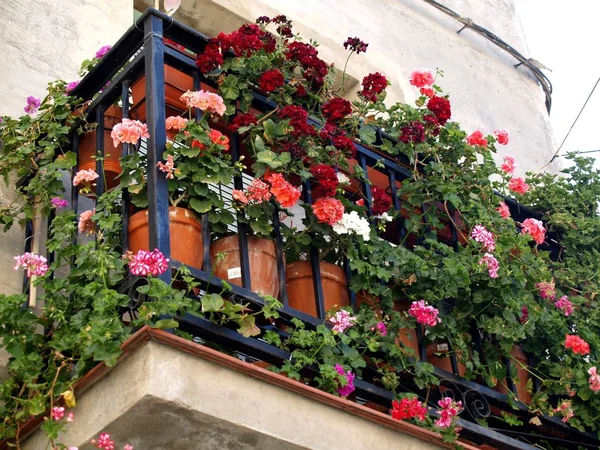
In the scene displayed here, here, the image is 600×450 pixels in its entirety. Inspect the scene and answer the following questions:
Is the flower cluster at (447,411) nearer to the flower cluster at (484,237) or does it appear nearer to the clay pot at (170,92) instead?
the flower cluster at (484,237)

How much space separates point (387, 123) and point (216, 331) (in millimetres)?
1980

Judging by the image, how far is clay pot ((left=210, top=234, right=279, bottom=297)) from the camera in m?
4.33

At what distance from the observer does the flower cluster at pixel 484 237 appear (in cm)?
511

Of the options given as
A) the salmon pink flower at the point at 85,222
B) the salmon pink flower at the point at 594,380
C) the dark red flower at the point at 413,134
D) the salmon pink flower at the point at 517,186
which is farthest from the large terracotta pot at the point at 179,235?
the salmon pink flower at the point at 517,186

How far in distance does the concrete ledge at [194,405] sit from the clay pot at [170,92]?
1.37m

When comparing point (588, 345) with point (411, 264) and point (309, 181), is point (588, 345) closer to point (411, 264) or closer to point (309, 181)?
point (411, 264)

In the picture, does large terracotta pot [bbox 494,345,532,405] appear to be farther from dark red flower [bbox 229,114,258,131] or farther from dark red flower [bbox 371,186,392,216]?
dark red flower [bbox 229,114,258,131]

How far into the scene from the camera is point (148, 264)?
3877 millimetres

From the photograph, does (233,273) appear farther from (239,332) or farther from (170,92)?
(170,92)

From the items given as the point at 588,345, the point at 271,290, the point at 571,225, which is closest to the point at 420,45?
the point at 571,225

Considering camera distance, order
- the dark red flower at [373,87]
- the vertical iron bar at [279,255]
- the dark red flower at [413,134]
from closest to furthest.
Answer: the vertical iron bar at [279,255] → the dark red flower at [373,87] → the dark red flower at [413,134]

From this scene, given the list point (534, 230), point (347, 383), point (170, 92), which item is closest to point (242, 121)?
point (170, 92)

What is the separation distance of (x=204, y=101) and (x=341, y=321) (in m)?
1.06

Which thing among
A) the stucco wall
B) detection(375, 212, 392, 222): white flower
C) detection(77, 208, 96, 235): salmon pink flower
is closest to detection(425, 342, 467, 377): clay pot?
detection(375, 212, 392, 222): white flower
